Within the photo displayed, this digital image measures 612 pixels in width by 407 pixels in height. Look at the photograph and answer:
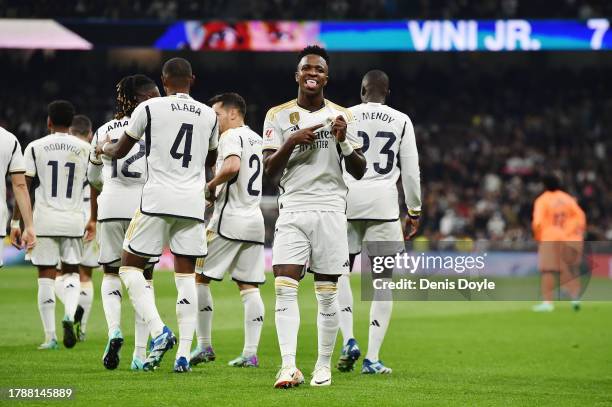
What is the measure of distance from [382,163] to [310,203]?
6.27ft

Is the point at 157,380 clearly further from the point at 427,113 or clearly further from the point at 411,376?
the point at 427,113

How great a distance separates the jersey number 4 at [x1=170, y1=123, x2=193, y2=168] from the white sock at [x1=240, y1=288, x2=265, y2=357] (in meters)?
1.98

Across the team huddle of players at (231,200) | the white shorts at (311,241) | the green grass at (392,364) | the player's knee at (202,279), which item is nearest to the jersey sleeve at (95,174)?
the team huddle of players at (231,200)

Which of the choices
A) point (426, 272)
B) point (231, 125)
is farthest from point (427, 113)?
point (231, 125)

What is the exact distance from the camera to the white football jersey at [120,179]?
903 centimetres

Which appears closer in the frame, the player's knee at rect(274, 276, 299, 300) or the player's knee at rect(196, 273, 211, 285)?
the player's knee at rect(274, 276, 299, 300)

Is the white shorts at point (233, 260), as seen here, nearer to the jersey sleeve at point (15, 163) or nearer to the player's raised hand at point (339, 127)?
the jersey sleeve at point (15, 163)

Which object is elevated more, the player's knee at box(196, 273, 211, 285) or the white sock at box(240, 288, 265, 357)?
the player's knee at box(196, 273, 211, 285)

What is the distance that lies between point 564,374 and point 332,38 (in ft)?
79.6

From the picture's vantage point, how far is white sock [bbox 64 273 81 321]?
11305 millimetres

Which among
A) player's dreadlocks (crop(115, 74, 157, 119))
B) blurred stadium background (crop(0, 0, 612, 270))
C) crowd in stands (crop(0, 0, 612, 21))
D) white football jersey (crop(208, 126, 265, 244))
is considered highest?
crowd in stands (crop(0, 0, 612, 21))

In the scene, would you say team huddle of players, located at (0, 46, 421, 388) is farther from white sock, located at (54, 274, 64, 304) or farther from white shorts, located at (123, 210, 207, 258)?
white sock, located at (54, 274, 64, 304)

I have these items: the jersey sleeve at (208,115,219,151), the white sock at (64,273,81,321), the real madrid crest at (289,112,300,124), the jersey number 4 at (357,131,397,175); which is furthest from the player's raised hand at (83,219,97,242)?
the real madrid crest at (289,112,300,124)

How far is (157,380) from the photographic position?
7.95 meters
